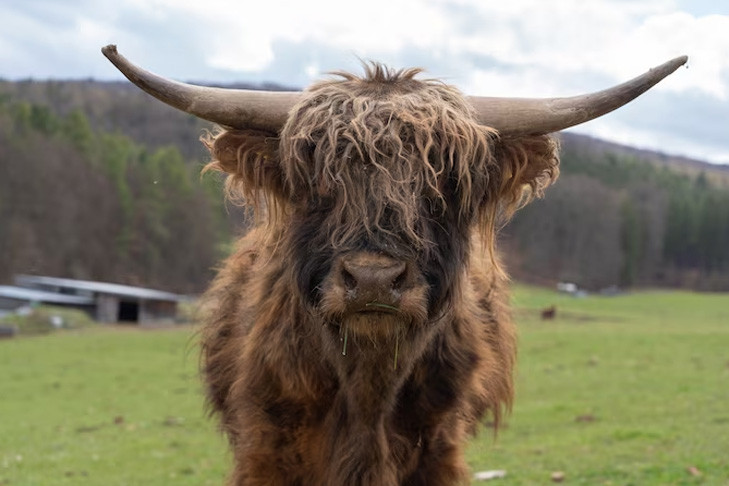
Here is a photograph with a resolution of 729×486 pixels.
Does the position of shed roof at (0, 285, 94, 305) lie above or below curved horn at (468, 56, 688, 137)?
below

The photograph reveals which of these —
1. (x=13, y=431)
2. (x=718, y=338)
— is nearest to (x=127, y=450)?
(x=13, y=431)

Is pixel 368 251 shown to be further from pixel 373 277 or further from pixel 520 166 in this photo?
pixel 520 166

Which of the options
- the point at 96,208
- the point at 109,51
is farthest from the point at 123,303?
the point at 109,51

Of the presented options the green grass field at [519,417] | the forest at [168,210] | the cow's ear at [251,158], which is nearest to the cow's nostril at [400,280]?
the cow's ear at [251,158]

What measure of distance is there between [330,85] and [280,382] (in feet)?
4.97

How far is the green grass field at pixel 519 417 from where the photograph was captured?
26.8 ft

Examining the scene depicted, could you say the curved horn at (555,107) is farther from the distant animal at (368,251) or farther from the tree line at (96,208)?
the tree line at (96,208)

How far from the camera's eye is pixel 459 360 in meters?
4.09

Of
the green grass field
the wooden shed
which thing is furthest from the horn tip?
the wooden shed

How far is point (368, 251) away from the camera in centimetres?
306

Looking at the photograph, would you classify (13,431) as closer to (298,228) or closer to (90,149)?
(298,228)

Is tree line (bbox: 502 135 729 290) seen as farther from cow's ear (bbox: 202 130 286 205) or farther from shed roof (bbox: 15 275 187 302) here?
cow's ear (bbox: 202 130 286 205)

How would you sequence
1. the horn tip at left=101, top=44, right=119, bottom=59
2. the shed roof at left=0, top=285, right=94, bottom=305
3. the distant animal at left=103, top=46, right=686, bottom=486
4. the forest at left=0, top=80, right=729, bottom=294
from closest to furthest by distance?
the horn tip at left=101, top=44, right=119, bottom=59
the distant animal at left=103, top=46, right=686, bottom=486
the shed roof at left=0, top=285, right=94, bottom=305
the forest at left=0, top=80, right=729, bottom=294

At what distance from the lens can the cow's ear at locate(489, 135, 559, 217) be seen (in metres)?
3.79
